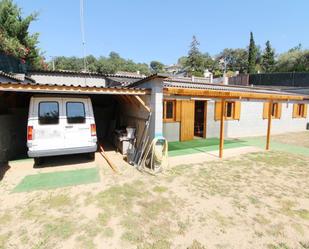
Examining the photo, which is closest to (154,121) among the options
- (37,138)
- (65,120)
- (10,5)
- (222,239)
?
(65,120)

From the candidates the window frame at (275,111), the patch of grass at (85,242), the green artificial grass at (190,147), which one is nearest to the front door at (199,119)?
the green artificial grass at (190,147)

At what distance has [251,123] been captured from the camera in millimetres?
11383

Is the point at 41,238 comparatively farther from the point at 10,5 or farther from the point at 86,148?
the point at 10,5

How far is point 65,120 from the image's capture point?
5262mm

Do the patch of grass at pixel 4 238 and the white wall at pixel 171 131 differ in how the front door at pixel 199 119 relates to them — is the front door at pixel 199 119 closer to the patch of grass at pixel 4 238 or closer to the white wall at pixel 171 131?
the white wall at pixel 171 131

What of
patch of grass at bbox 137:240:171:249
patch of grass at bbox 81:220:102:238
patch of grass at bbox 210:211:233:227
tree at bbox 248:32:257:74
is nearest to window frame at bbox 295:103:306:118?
patch of grass at bbox 210:211:233:227

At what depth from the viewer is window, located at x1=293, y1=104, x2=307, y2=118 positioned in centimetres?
1320

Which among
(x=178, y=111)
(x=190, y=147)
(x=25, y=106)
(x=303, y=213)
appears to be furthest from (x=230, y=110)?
(x=25, y=106)

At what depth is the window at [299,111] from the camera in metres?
13.2

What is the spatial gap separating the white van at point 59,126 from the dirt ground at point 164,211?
721mm

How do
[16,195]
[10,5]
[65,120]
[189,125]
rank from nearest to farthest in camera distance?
[16,195], [65,120], [189,125], [10,5]

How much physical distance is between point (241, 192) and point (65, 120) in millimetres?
4797

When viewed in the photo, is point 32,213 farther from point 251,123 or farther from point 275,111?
point 275,111

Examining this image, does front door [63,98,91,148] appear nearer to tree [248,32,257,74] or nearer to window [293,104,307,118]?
window [293,104,307,118]
